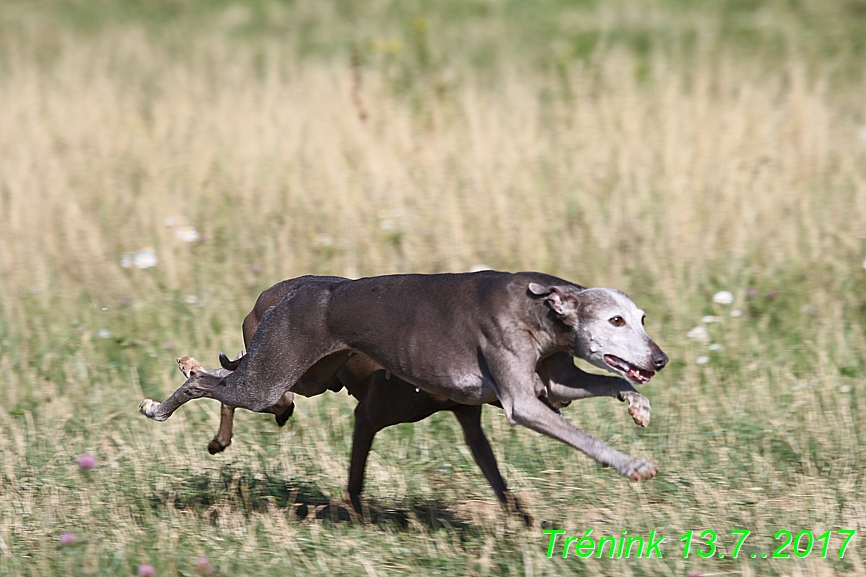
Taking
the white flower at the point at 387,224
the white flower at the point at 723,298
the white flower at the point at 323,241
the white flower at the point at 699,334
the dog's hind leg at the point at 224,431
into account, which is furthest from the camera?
the white flower at the point at 387,224

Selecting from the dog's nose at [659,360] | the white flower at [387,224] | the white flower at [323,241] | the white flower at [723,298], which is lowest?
the dog's nose at [659,360]

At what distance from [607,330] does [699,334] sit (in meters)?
2.85

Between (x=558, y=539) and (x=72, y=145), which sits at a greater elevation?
(x=72, y=145)

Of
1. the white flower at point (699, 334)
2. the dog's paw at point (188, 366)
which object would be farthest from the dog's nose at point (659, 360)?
the white flower at point (699, 334)

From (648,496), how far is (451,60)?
23.5 feet

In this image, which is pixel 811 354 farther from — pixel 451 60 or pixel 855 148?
pixel 451 60

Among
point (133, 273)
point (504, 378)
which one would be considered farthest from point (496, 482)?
point (133, 273)

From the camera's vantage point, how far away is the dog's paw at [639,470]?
3.79 metres

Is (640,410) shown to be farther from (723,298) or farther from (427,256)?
(427,256)

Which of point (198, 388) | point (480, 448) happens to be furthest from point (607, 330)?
point (198, 388)

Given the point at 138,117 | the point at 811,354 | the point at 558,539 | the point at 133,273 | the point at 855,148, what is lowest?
the point at 558,539

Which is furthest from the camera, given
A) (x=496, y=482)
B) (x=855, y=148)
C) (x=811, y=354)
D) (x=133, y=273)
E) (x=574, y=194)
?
(x=855, y=148)

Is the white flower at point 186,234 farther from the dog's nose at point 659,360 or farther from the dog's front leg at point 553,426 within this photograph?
the dog's nose at point 659,360

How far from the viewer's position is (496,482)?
482 centimetres
